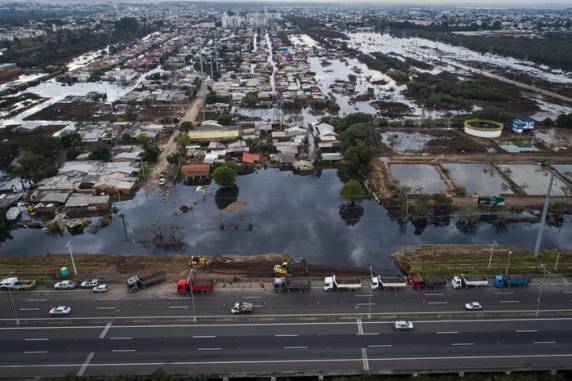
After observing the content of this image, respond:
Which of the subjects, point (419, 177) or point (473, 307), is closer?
point (473, 307)

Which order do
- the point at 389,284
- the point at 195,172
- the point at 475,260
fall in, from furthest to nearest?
the point at 195,172, the point at 475,260, the point at 389,284

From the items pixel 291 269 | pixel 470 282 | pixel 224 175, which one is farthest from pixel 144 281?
pixel 470 282

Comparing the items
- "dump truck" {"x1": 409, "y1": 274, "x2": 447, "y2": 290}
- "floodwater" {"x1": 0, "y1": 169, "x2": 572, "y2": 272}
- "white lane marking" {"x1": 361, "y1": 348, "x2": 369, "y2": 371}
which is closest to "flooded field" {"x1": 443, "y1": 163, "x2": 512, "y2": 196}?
"floodwater" {"x1": 0, "y1": 169, "x2": 572, "y2": 272}

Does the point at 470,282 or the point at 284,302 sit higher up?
the point at 470,282

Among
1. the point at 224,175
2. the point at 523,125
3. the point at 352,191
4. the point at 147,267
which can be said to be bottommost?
the point at 147,267

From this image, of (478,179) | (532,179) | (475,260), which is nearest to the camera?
(475,260)

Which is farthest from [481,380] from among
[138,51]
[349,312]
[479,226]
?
[138,51]

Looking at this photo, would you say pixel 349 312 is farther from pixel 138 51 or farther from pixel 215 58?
pixel 138 51

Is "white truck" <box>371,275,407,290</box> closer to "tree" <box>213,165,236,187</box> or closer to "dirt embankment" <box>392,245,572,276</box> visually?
"dirt embankment" <box>392,245,572,276</box>

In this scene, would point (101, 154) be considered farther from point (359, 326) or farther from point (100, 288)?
point (359, 326)
